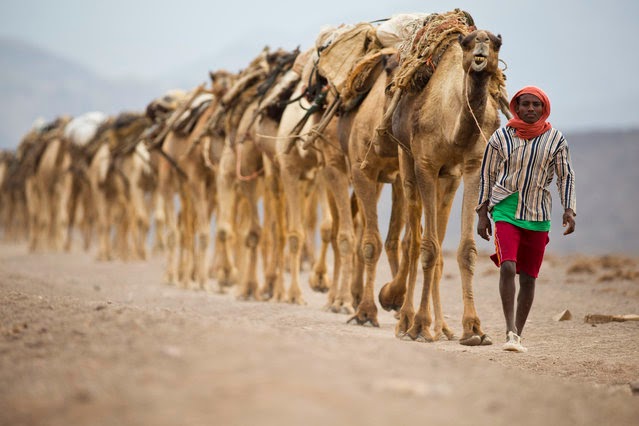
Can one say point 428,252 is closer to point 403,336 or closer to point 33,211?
point 403,336

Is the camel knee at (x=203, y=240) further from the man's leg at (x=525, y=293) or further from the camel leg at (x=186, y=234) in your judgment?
the man's leg at (x=525, y=293)

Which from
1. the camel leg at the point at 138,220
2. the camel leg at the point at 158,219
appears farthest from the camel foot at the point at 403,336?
the camel leg at the point at 138,220

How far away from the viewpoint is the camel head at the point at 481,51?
7461mm

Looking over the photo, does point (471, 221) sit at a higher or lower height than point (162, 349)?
higher

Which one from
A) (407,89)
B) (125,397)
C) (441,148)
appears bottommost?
(125,397)

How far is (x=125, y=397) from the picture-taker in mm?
4184

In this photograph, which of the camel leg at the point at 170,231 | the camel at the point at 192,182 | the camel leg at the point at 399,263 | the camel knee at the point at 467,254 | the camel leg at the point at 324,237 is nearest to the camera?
the camel knee at the point at 467,254

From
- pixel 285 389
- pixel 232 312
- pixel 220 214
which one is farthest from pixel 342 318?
pixel 285 389

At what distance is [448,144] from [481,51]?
95 cm

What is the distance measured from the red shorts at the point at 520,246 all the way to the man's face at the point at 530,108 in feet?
2.71

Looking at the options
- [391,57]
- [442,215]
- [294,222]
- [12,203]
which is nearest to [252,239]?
[294,222]

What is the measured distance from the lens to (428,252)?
852 centimetres

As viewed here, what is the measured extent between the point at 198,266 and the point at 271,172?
337cm

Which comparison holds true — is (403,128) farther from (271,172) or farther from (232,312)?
(271,172)
